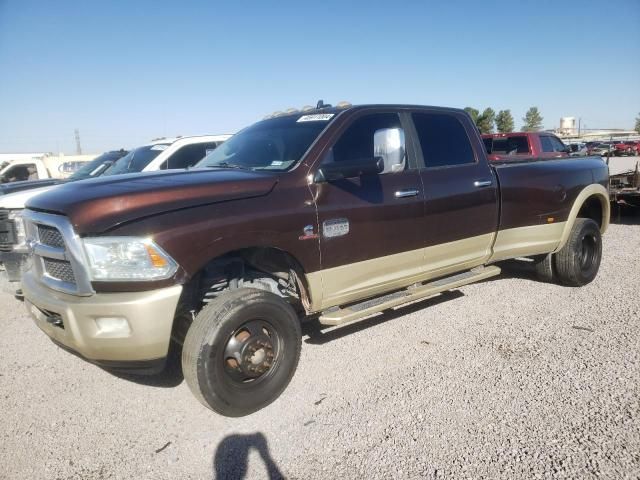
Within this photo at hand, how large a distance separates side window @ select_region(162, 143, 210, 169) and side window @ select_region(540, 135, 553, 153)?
27.9 ft

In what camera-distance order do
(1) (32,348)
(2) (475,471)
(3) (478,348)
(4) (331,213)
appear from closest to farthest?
(2) (475,471), (4) (331,213), (3) (478,348), (1) (32,348)

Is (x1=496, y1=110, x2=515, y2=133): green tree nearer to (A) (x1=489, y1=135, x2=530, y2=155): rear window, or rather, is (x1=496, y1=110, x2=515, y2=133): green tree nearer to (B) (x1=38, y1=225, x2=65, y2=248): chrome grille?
(A) (x1=489, y1=135, x2=530, y2=155): rear window

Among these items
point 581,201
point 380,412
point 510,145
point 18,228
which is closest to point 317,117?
point 380,412

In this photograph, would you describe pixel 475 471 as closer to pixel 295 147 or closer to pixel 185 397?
pixel 185 397

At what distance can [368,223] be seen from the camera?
11.2 ft

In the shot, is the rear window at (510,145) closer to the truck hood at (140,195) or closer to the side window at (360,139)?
the side window at (360,139)

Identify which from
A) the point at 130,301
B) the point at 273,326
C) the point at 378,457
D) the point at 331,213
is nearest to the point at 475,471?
the point at 378,457

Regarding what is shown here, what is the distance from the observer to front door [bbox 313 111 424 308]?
3.26m

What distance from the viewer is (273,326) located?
300 cm

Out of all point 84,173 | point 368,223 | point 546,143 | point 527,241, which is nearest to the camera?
point 368,223

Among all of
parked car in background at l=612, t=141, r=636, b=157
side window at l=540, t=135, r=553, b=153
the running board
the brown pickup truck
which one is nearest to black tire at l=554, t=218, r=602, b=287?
the brown pickup truck

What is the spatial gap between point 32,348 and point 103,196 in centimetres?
238

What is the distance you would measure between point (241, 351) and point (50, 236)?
1.38m

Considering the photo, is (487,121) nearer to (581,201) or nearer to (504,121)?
(504,121)
